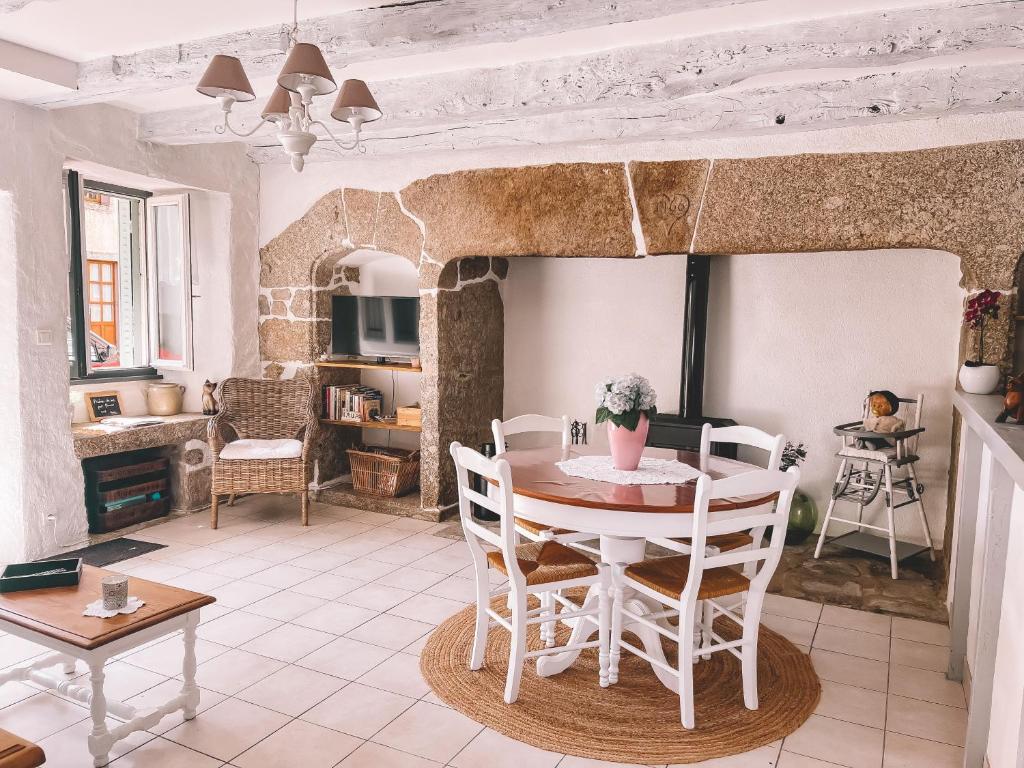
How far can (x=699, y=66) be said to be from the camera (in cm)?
305

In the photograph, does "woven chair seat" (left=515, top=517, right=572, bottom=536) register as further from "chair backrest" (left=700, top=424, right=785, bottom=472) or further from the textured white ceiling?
the textured white ceiling

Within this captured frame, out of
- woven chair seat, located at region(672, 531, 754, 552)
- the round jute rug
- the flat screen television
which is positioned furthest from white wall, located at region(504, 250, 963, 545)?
the round jute rug

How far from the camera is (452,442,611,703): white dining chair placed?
2.56m

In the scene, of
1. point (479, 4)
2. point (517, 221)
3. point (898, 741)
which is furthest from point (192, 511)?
point (898, 741)

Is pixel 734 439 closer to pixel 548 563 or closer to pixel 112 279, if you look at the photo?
pixel 548 563

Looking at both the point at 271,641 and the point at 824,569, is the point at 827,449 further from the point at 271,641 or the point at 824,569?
the point at 271,641

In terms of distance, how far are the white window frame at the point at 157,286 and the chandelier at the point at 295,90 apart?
107 inches

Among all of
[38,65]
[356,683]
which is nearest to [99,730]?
[356,683]

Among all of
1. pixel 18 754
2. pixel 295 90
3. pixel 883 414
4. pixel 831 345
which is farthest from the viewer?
pixel 831 345

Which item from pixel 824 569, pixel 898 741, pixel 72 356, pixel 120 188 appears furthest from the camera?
pixel 120 188

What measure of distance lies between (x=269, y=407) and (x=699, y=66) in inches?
137

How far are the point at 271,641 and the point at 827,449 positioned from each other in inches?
131

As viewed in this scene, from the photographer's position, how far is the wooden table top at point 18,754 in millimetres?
1588

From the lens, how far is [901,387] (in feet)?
14.3
